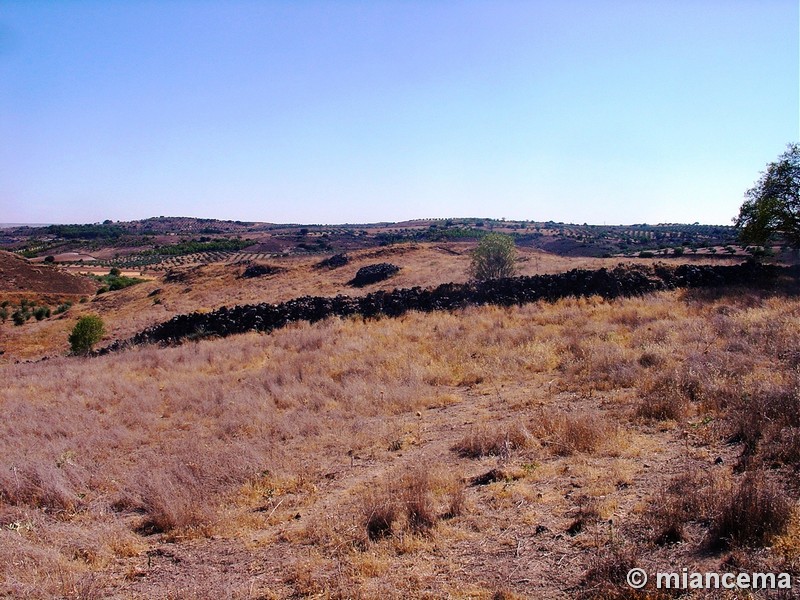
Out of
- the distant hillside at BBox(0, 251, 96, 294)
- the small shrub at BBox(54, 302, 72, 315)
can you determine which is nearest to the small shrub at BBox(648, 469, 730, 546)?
the small shrub at BBox(54, 302, 72, 315)

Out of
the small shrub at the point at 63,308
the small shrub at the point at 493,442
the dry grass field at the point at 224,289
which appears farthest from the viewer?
the small shrub at the point at 63,308

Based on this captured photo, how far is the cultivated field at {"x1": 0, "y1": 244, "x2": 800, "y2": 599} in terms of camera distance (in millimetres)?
3750

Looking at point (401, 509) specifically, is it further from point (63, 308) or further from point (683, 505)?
→ point (63, 308)

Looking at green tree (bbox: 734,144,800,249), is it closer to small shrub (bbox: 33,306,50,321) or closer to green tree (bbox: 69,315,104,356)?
green tree (bbox: 69,315,104,356)

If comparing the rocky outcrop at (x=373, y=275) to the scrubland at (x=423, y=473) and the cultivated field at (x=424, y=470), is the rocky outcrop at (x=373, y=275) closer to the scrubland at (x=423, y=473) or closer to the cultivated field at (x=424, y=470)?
the cultivated field at (x=424, y=470)

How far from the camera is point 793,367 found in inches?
298

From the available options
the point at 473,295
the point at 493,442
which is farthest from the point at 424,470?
the point at 473,295

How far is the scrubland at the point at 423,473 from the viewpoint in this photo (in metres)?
3.74

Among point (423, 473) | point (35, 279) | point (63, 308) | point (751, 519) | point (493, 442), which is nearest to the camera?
point (751, 519)

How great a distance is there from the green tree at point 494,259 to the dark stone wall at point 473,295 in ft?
26.9

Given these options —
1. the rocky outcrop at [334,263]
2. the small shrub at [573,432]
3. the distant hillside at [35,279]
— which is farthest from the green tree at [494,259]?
the distant hillside at [35,279]

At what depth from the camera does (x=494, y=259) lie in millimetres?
28125

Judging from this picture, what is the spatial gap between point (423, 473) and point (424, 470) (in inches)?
4.7

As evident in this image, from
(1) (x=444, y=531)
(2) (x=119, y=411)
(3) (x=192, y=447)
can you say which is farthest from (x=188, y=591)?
(2) (x=119, y=411)
